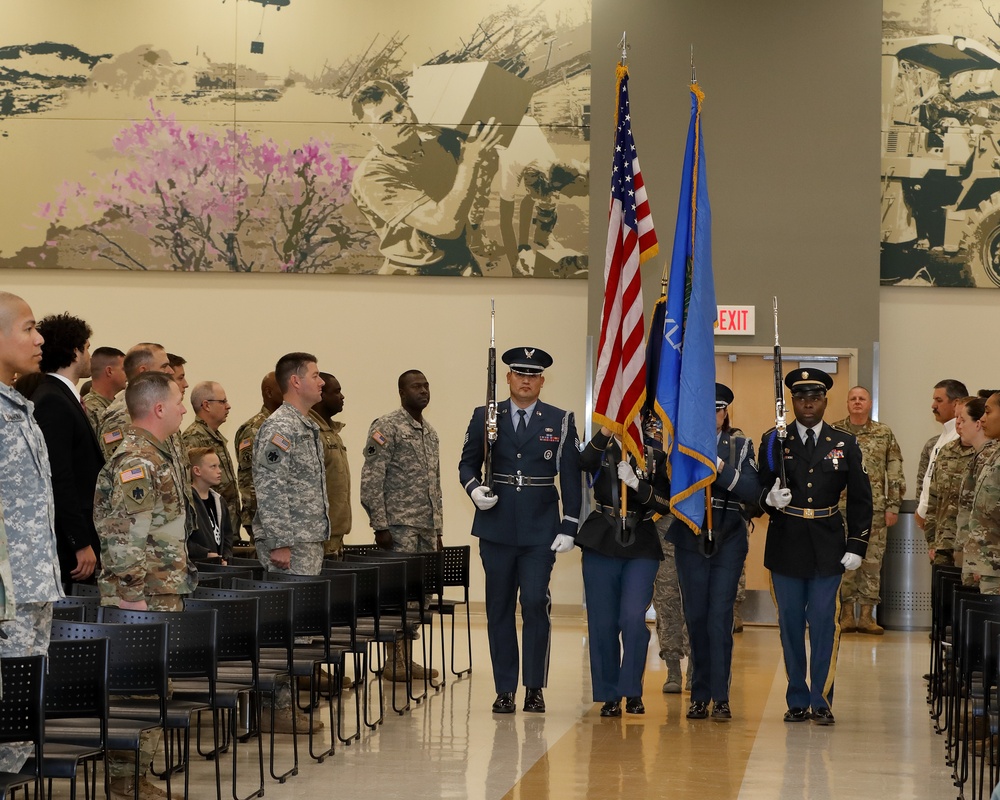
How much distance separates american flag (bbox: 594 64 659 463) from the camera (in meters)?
6.98

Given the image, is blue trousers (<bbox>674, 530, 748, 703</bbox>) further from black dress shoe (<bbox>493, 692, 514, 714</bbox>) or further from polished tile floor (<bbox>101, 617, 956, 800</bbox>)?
black dress shoe (<bbox>493, 692, 514, 714</bbox>)

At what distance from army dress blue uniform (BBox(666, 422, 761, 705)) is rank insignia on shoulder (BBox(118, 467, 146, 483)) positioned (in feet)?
10.3

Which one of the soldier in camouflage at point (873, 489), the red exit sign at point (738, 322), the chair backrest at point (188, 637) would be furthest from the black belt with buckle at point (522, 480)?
the red exit sign at point (738, 322)

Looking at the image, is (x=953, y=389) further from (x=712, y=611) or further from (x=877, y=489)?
(x=712, y=611)

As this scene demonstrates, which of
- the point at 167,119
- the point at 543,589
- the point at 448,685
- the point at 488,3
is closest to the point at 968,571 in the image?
the point at 543,589

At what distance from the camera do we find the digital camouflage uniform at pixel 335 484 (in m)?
8.41

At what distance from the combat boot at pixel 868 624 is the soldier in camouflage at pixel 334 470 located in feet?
16.3

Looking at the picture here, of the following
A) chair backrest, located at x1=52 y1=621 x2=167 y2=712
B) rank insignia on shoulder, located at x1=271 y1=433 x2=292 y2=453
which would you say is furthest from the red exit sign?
chair backrest, located at x1=52 y1=621 x2=167 y2=712

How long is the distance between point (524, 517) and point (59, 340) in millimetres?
2518

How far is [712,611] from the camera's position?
7.05 metres

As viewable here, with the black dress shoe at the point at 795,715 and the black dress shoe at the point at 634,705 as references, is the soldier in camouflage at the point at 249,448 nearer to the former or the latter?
the black dress shoe at the point at 634,705

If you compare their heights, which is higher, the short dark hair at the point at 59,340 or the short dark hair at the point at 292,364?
the short dark hair at the point at 59,340

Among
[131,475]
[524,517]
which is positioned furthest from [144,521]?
[524,517]

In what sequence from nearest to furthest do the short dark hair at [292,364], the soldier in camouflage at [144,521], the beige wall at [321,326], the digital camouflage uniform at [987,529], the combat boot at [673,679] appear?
1. the soldier in camouflage at [144,521]
2. the digital camouflage uniform at [987,529]
3. the short dark hair at [292,364]
4. the combat boot at [673,679]
5. the beige wall at [321,326]
